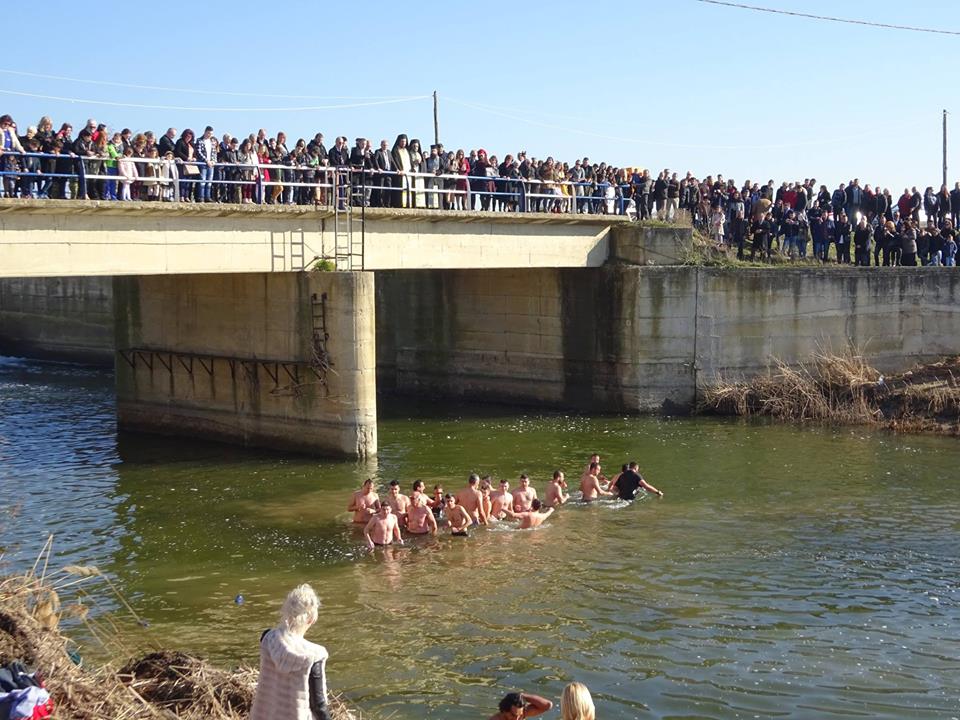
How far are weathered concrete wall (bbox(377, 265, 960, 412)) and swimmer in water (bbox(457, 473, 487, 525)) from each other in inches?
477

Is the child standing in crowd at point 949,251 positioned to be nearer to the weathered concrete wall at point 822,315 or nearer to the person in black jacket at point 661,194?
the weathered concrete wall at point 822,315

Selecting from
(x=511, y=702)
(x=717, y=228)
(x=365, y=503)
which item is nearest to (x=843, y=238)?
(x=717, y=228)

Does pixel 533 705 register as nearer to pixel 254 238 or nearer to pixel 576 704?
pixel 576 704

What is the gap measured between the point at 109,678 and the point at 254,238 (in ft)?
55.3

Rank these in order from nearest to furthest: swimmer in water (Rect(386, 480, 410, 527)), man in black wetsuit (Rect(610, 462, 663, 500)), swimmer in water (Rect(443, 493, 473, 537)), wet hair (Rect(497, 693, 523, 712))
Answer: wet hair (Rect(497, 693, 523, 712)) → swimmer in water (Rect(386, 480, 410, 527)) → swimmer in water (Rect(443, 493, 473, 537)) → man in black wetsuit (Rect(610, 462, 663, 500))

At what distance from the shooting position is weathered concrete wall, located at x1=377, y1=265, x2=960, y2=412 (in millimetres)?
32156

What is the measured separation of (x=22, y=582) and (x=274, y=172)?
18.4 meters

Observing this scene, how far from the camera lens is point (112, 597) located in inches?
659

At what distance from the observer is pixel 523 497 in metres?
21.1

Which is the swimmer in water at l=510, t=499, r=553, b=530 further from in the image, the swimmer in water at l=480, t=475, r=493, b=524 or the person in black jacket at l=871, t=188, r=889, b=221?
the person in black jacket at l=871, t=188, r=889, b=221

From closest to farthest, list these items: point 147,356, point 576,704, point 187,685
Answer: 1. point 576,704
2. point 187,685
3. point 147,356

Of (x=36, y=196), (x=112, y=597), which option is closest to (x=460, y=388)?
(x=36, y=196)

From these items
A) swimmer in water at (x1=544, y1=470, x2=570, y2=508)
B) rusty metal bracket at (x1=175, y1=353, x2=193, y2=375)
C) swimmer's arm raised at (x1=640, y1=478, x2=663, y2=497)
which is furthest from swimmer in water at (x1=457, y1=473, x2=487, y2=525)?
rusty metal bracket at (x1=175, y1=353, x2=193, y2=375)

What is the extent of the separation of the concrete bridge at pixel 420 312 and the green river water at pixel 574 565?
1.51 meters
